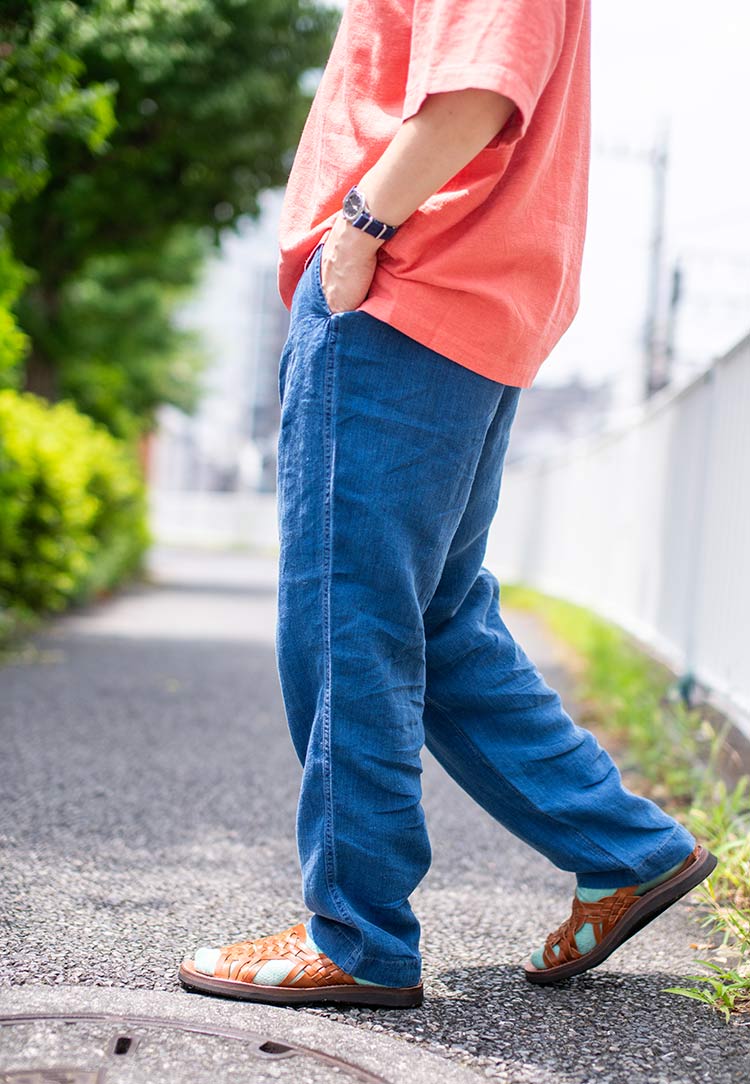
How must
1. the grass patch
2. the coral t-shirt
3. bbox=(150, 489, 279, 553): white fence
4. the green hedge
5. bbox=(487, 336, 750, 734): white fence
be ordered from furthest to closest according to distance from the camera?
bbox=(150, 489, 279, 553): white fence
the green hedge
bbox=(487, 336, 750, 734): white fence
the grass patch
the coral t-shirt

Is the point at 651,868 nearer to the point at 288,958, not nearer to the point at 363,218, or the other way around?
the point at 288,958

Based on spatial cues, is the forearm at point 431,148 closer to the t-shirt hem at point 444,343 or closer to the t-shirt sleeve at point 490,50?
the t-shirt sleeve at point 490,50

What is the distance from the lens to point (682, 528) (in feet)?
15.6

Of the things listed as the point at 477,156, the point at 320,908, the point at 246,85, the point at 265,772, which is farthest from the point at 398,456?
the point at 246,85

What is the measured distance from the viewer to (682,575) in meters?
4.69

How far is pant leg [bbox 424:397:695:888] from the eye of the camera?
1980 mm

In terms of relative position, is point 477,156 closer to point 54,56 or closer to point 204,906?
point 204,906

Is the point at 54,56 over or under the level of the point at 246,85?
under

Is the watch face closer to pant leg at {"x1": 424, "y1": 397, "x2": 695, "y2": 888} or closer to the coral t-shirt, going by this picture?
the coral t-shirt

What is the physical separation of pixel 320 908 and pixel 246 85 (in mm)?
8182

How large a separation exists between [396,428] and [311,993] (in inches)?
35.6

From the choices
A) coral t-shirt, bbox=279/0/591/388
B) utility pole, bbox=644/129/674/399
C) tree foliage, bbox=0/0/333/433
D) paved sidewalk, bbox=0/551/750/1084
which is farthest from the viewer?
utility pole, bbox=644/129/674/399

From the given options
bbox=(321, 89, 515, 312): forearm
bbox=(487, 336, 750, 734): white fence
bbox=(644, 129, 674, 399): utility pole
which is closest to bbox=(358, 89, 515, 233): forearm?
bbox=(321, 89, 515, 312): forearm

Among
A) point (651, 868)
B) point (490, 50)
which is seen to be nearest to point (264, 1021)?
point (651, 868)
